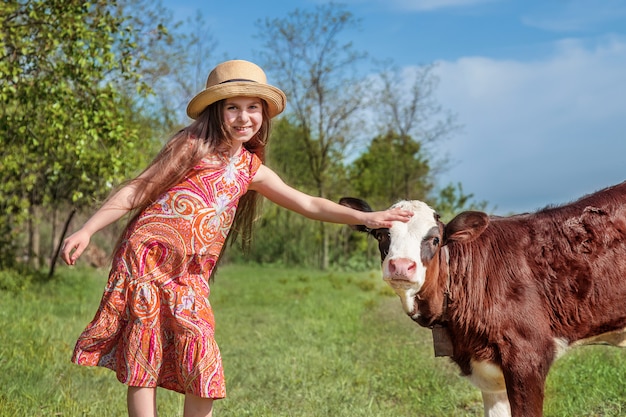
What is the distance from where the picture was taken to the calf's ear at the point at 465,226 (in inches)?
162

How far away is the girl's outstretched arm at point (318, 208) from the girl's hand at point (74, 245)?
96 cm

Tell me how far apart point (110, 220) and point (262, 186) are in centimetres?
83

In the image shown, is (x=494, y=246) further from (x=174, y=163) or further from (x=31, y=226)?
(x=31, y=226)

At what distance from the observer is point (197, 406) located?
355 cm

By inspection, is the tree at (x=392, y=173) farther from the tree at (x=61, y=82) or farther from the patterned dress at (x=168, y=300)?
the patterned dress at (x=168, y=300)

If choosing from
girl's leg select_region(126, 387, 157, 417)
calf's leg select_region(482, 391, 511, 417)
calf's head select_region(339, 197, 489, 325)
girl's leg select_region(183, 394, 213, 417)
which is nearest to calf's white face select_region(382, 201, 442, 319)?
calf's head select_region(339, 197, 489, 325)

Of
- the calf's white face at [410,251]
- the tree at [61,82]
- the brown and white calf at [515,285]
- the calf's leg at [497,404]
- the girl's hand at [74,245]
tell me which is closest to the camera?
the girl's hand at [74,245]

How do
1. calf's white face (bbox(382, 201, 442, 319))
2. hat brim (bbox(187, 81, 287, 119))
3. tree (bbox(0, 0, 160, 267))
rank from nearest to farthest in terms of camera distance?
hat brim (bbox(187, 81, 287, 119)) → calf's white face (bbox(382, 201, 442, 319)) → tree (bbox(0, 0, 160, 267))

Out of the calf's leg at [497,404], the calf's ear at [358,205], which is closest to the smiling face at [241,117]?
the calf's ear at [358,205]

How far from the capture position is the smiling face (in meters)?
3.73

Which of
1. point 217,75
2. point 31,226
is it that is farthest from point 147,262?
point 31,226

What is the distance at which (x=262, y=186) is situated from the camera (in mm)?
3941

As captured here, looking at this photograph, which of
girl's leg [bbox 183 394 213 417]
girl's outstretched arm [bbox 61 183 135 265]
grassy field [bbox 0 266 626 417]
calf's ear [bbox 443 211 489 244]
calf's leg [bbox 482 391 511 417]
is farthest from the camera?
grassy field [bbox 0 266 626 417]

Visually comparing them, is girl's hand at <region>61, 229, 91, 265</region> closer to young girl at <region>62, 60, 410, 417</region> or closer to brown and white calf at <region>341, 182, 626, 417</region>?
young girl at <region>62, 60, 410, 417</region>
